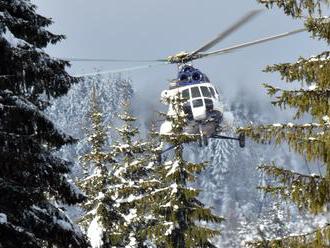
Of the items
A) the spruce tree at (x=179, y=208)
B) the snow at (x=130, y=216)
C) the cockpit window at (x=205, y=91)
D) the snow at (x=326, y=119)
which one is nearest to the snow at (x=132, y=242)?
the snow at (x=130, y=216)

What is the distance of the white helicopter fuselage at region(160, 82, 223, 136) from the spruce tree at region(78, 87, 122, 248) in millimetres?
5266

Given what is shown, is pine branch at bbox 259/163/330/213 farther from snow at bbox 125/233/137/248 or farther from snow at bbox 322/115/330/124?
snow at bbox 125/233/137/248

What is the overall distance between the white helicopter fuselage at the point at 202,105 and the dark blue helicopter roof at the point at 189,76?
0.55ft

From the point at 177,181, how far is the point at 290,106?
422 inches

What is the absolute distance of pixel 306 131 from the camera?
1023cm

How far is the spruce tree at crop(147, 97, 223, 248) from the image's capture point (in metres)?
20.5

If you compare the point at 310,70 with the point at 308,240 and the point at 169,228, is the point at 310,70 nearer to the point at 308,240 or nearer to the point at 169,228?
the point at 308,240

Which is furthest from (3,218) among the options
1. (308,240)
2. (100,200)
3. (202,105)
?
(202,105)

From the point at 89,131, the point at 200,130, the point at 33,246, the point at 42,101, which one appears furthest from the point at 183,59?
the point at 33,246

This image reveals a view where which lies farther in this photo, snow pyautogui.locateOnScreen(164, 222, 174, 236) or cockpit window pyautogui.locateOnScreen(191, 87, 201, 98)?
cockpit window pyautogui.locateOnScreen(191, 87, 201, 98)

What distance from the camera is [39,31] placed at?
11.2 metres

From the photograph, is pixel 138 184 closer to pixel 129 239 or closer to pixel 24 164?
pixel 129 239

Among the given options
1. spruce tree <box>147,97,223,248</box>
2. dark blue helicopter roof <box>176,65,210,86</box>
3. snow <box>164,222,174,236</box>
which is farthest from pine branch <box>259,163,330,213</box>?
dark blue helicopter roof <box>176,65,210,86</box>

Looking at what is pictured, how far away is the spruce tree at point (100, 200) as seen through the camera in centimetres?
2139
